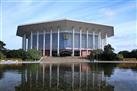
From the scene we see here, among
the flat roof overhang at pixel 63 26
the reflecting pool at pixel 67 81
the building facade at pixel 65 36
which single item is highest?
the flat roof overhang at pixel 63 26

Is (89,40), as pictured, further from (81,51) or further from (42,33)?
(42,33)

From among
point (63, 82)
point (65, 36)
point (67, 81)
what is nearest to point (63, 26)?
point (65, 36)

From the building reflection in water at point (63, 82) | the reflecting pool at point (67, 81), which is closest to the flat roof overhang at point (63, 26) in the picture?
the reflecting pool at point (67, 81)

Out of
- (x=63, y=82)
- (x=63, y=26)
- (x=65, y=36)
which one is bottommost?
(x=63, y=82)

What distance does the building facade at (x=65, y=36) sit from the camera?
8607 centimetres

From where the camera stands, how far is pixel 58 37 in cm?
8788

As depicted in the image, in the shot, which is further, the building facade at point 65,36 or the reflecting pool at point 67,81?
the building facade at point 65,36

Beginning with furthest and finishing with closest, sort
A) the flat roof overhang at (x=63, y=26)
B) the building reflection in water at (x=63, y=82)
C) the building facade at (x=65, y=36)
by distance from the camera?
1. the building facade at (x=65, y=36)
2. the flat roof overhang at (x=63, y=26)
3. the building reflection in water at (x=63, y=82)

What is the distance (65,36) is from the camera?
289ft

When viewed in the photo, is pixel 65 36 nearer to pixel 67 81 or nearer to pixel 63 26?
pixel 63 26

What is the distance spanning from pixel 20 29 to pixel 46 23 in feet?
51.9

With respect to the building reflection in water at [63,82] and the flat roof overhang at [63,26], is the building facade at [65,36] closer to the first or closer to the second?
the flat roof overhang at [63,26]

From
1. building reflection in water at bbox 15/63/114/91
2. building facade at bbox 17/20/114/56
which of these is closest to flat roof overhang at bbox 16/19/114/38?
building facade at bbox 17/20/114/56

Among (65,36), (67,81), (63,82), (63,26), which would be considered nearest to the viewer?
(63,82)
